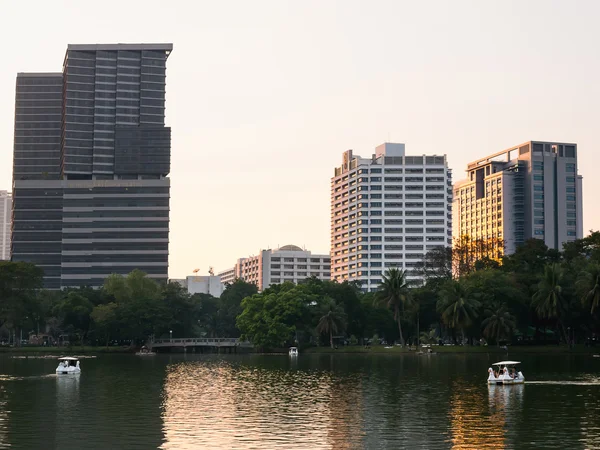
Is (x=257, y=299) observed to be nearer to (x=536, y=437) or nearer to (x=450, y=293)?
(x=450, y=293)

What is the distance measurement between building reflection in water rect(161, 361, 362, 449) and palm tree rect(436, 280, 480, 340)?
7013cm

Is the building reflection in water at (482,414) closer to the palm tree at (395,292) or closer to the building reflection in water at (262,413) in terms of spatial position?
the building reflection in water at (262,413)

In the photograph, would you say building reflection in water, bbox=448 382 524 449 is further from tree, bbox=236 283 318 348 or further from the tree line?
tree, bbox=236 283 318 348

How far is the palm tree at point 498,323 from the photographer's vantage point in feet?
511

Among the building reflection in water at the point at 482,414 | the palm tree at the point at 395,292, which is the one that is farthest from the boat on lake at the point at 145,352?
the building reflection in water at the point at 482,414

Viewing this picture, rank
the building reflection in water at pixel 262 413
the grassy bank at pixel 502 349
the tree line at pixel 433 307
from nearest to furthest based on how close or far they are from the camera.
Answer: the building reflection in water at pixel 262 413 → the tree line at pixel 433 307 → the grassy bank at pixel 502 349

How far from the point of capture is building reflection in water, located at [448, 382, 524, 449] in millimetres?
42081

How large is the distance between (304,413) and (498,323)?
107650 millimetres

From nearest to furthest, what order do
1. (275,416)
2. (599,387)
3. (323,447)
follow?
(323,447) → (275,416) → (599,387)

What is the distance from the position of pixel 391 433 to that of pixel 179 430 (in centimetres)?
1221

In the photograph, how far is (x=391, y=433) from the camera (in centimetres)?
4478

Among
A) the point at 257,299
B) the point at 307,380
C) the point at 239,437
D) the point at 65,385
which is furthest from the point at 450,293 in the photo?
the point at 239,437

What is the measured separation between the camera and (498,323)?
156 m

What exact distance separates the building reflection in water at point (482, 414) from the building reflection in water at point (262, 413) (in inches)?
234
